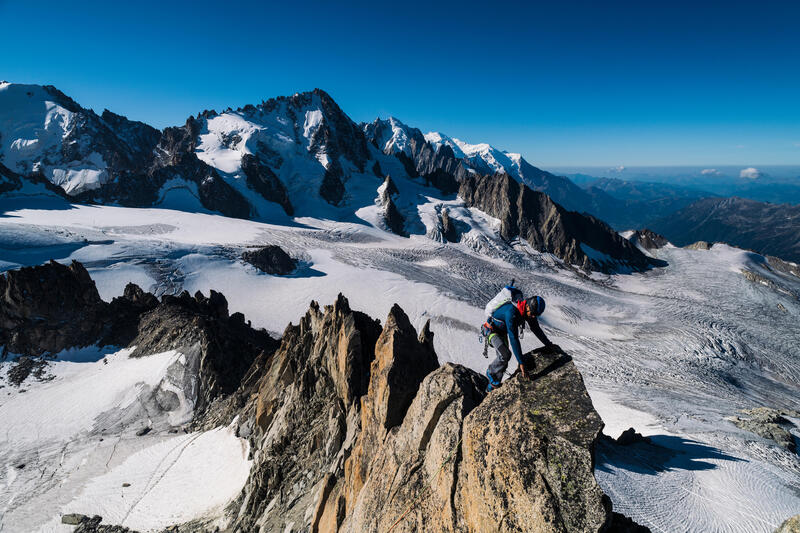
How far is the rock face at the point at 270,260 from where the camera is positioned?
209 feet

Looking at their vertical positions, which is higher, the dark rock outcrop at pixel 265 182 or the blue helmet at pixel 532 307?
the dark rock outcrop at pixel 265 182

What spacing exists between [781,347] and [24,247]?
115 metres

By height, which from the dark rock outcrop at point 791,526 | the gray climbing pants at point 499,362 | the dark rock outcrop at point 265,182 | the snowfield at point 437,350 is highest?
the dark rock outcrop at point 265,182

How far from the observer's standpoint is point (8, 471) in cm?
2123

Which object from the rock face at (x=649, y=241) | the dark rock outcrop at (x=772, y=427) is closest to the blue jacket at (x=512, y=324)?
the dark rock outcrop at (x=772, y=427)

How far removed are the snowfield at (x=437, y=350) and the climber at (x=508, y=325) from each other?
31.5 feet

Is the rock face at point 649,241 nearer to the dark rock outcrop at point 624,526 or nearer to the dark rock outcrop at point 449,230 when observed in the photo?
the dark rock outcrop at point 449,230

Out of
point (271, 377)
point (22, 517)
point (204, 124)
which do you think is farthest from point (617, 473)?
point (204, 124)

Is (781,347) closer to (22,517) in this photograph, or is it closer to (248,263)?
(22,517)

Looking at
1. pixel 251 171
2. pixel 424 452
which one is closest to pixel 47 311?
pixel 424 452

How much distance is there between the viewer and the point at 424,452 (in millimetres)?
6559

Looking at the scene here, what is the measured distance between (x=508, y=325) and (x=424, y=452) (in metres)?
3.00

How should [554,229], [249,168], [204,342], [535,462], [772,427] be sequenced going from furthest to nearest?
[249,168] → [554,229] → [204,342] → [772,427] → [535,462]

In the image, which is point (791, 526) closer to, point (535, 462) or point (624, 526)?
point (624, 526)
